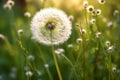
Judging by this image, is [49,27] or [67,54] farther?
[67,54]

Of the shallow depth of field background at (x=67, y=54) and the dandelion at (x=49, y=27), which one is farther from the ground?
the dandelion at (x=49, y=27)

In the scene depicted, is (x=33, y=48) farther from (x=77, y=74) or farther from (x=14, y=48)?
(x=77, y=74)

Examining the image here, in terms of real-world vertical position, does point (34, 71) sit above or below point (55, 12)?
below

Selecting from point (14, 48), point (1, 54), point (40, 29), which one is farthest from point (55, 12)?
point (1, 54)

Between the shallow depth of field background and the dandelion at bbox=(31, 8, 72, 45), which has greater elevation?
the dandelion at bbox=(31, 8, 72, 45)

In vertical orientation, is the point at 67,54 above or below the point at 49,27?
below

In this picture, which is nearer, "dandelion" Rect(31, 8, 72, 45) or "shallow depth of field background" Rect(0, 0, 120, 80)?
"dandelion" Rect(31, 8, 72, 45)

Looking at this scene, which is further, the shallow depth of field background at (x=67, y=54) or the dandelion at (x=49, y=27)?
the shallow depth of field background at (x=67, y=54)

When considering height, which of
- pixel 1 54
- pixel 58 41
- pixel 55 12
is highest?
pixel 55 12
